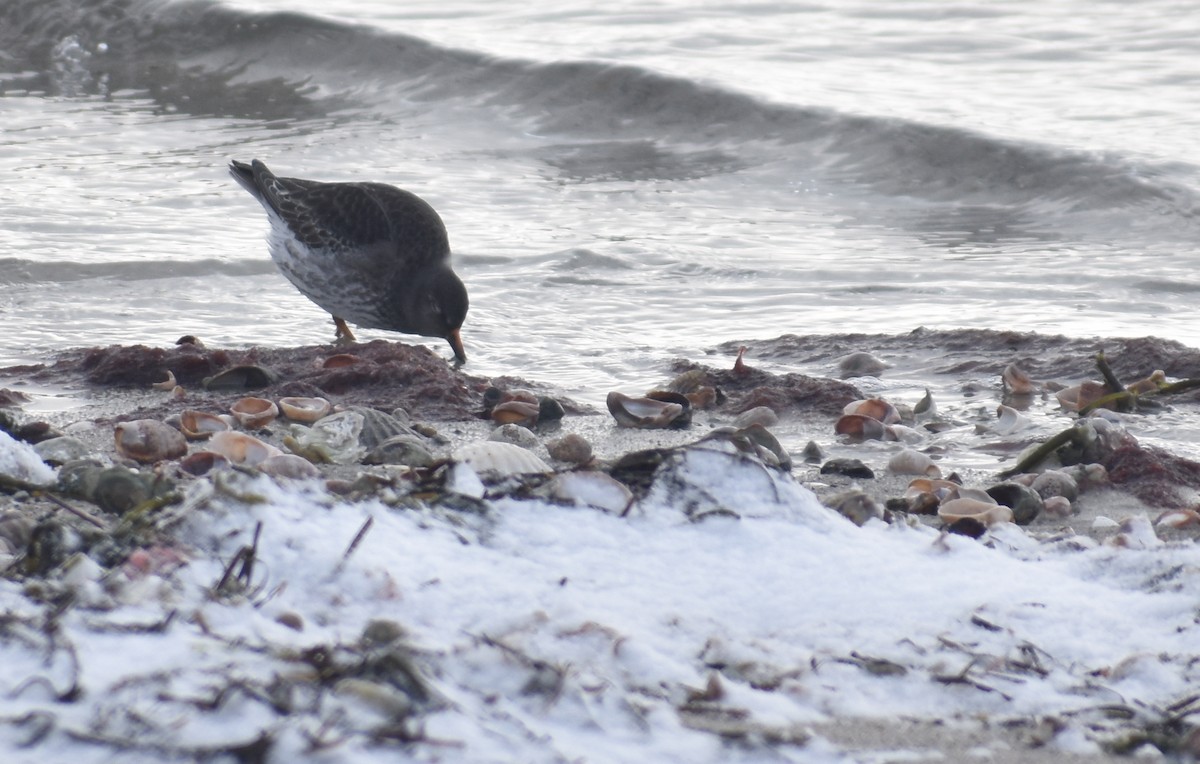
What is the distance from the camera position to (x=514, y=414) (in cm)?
463

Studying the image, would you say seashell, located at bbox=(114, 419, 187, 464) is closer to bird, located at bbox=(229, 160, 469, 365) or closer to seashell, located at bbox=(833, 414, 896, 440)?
seashell, located at bbox=(833, 414, 896, 440)

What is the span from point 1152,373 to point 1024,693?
3156 millimetres

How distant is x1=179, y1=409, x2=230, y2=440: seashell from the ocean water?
150 cm

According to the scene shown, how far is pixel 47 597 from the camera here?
2.14m

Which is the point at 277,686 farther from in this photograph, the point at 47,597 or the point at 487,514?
the point at 487,514

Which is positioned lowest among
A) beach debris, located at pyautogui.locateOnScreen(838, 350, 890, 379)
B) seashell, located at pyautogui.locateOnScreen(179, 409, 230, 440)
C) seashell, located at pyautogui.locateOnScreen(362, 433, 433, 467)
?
beach debris, located at pyautogui.locateOnScreen(838, 350, 890, 379)

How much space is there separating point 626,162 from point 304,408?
6018mm

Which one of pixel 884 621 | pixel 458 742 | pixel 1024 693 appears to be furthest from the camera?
pixel 884 621

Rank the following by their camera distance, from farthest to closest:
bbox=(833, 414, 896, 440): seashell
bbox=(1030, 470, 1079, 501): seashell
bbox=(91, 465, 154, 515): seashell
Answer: bbox=(833, 414, 896, 440): seashell, bbox=(1030, 470, 1079, 501): seashell, bbox=(91, 465, 154, 515): seashell

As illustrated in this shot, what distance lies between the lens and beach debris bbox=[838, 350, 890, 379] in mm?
5398

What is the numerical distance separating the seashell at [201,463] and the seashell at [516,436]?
95cm

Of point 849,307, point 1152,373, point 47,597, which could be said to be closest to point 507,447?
point 47,597

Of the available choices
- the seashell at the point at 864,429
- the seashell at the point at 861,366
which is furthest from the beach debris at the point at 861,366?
the seashell at the point at 864,429

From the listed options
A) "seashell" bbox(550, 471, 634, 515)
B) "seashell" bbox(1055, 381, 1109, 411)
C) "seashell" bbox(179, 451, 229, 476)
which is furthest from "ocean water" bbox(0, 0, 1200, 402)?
"seashell" bbox(550, 471, 634, 515)
